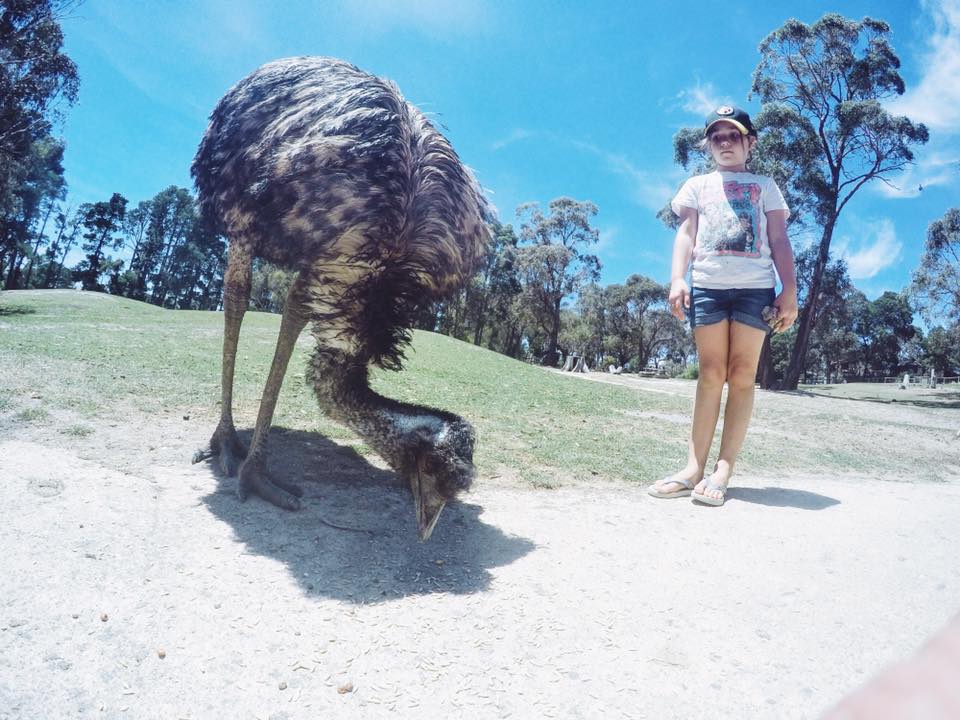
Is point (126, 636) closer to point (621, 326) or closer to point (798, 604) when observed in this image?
point (798, 604)

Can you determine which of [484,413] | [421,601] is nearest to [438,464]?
[421,601]

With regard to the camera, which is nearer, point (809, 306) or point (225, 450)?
point (225, 450)

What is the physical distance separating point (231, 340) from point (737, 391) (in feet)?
11.8

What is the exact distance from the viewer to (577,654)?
2.21 meters

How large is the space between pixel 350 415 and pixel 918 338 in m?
85.1

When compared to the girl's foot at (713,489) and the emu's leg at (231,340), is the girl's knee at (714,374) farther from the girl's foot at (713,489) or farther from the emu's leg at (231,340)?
the emu's leg at (231,340)

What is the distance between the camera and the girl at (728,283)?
162 inches

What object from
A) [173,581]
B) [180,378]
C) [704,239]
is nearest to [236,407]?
[180,378]

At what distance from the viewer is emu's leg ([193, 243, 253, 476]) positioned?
3.98 m

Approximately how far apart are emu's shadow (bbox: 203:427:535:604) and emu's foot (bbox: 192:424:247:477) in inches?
7.4

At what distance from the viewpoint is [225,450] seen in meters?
3.96

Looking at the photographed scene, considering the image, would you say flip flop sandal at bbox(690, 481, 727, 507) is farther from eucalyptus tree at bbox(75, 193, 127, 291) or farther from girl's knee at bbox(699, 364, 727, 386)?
eucalyptus tree at bbox(75, 193, 127, 291)

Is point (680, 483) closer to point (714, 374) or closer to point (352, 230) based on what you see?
point (714, 374)

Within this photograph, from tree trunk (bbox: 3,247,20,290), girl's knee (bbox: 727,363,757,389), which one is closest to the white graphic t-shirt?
girl's knee (bbox: 727,363,757,389)
